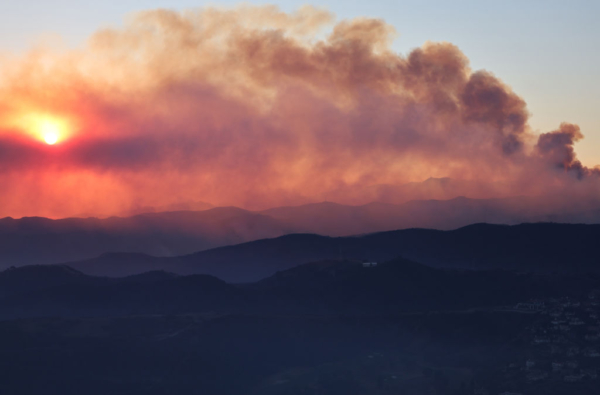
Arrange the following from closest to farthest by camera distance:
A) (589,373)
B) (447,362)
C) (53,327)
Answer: (589,373) < (447,362) < (53,327)

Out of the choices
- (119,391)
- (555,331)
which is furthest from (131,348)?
(555,331)

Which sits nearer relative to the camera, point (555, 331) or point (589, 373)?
point (589, 373)

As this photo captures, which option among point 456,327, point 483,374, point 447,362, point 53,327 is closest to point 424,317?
point 456,327

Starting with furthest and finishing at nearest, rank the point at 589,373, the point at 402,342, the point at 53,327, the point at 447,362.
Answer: the point at 53,327, the point at 402,342, the point at 447,362, the point at 589,373

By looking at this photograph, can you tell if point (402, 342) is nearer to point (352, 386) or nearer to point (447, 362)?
point (447, 362)

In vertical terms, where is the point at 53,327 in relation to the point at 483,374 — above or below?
above

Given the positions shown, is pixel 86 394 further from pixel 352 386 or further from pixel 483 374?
pixel 483 374

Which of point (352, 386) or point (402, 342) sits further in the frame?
point (402, 342)

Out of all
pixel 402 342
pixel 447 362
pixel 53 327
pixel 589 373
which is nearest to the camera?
pixel 589 373

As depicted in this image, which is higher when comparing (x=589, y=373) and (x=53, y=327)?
(x=53, y=327)
